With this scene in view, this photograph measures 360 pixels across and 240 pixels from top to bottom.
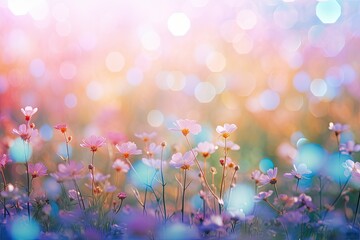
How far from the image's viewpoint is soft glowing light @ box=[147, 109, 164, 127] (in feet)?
10.6

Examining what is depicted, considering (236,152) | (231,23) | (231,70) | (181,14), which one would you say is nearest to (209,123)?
(236,152)

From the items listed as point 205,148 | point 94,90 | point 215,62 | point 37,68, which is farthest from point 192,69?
point 205,148

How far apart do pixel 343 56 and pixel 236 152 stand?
141 centimetres

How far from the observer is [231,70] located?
3879mm

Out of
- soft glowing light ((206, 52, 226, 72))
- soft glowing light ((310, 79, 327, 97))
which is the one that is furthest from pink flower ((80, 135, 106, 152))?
soft glowing light ((206, 52, 226, 72))

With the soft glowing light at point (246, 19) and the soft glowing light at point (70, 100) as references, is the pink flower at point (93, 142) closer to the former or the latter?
the soft glowing light at point (70, 100)

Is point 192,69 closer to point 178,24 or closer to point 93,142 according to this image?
point 178,24

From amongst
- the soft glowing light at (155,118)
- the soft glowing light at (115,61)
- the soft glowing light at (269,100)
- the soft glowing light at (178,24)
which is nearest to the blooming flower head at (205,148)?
the soft glowing light at (155,118)

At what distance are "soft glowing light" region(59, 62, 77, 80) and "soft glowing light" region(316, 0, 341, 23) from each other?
1.79 meters

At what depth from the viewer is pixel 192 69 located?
158 inches

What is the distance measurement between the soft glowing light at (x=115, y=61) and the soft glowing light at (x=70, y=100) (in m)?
0.51

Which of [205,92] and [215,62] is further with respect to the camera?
[215,62]

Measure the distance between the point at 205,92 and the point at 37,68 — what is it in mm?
1041

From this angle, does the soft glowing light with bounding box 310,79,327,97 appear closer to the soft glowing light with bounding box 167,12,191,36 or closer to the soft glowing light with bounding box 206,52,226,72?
the soft glowing light with bounding box 206,52,226,72
